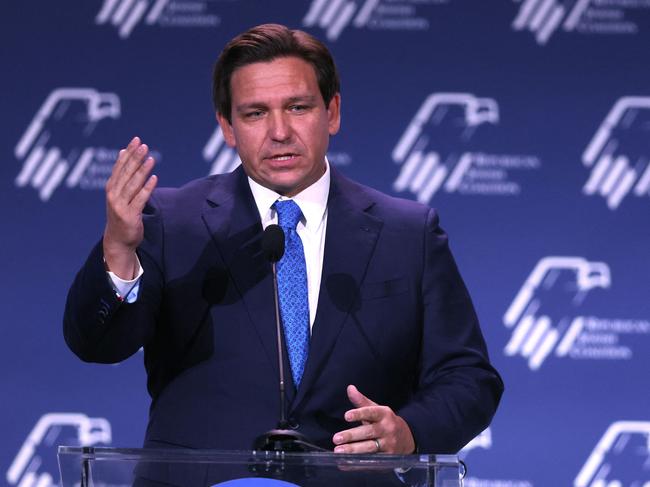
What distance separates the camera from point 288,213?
2.52 meters

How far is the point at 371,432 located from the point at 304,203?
0.69m

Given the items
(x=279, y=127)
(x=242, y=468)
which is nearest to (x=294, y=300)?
(x=279, y=127)

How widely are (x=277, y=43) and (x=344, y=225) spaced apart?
41cm

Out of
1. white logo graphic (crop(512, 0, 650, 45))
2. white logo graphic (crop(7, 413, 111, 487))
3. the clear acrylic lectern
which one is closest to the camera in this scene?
the clear acrylic lectern

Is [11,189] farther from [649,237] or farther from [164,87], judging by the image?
[649,237]

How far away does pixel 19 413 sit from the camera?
4.33 m

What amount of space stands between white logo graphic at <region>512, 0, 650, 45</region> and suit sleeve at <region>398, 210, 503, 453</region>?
6.39 ft

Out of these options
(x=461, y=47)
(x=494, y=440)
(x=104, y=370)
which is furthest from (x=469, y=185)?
(x=104, y=370)

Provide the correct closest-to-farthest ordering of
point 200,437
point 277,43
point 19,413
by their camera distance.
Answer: point 200,437
point 277,43
point 19,413

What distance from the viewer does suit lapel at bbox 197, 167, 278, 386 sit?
2398 millimetres

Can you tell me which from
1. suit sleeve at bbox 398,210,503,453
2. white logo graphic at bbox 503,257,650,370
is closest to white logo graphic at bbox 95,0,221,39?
white logo graphic at bbox 503,257,650,370

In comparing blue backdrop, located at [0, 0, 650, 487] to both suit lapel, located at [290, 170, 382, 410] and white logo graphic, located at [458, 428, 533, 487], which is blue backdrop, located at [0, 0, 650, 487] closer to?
white logo graphic, located at [458, 428, 533, 487]

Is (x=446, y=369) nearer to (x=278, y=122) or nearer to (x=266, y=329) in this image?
(x=266, y=329)

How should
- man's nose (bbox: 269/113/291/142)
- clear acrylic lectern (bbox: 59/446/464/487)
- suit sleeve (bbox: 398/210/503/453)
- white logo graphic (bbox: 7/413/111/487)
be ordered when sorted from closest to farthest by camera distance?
clear acrylic lectern (bbox: 59/446/464/487) < suit sleeve (bbox: 398/210/503/453) < man's nose (bbox: 269/113/291/142) < white logo graphic (bbox: 7/413/111/487)
